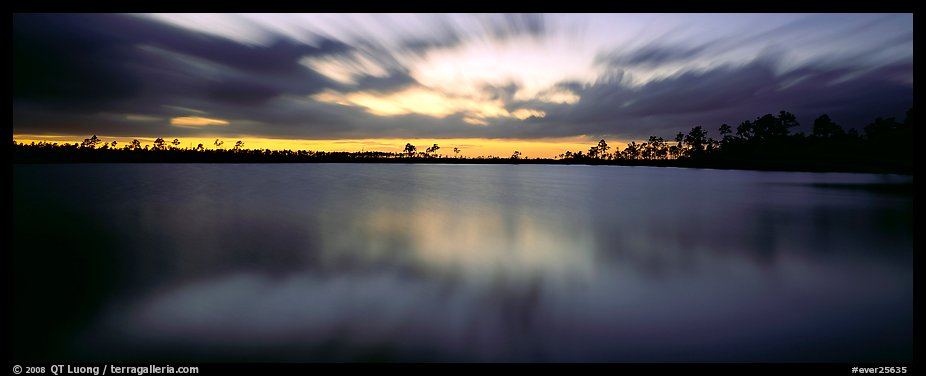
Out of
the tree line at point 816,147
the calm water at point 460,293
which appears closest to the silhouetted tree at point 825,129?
the tree line at point 816,147

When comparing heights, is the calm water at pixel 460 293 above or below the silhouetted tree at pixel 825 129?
below

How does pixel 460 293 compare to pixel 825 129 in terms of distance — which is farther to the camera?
pixel 825 129

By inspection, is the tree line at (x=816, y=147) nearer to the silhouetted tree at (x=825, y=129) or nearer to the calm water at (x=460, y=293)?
the silhouetted tree at (x=825, y=129)

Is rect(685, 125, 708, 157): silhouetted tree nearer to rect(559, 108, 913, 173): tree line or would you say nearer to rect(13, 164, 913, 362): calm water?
rect(559, 108, 913, 173): tree line

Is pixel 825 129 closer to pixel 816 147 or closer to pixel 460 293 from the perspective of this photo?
pixel 816 147

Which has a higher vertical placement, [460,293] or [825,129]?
[825,129]

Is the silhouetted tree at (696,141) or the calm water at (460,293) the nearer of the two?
the calm water at (460,293)

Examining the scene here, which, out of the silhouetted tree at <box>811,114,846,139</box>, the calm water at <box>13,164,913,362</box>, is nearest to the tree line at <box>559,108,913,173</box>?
the silhouetted tree at <box>811,114,846,139</box>

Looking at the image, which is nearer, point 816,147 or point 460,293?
point 460,293

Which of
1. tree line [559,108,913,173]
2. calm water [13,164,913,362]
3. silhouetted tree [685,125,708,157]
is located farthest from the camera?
silhouetted tree [685,125,708,157]

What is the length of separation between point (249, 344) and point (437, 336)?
2906mm

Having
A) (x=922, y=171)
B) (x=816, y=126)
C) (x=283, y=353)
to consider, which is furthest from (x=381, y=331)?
(x=816, y=126)

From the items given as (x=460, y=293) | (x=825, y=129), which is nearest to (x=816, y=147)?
(x=825, y=129)

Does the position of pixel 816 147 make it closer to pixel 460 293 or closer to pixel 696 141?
pixel 696 141
